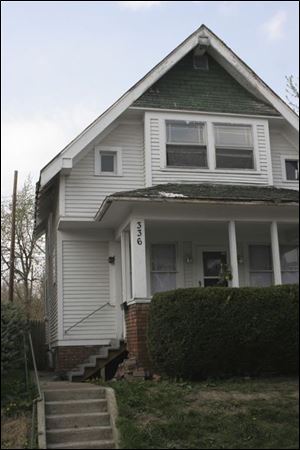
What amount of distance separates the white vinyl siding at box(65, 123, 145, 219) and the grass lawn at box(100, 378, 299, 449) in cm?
480

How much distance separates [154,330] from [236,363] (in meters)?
1.43

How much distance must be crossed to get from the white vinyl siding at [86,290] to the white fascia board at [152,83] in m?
1.90

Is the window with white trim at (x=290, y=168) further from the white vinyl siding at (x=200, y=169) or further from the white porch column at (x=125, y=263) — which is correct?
the white porch column at (x=125, y=263)

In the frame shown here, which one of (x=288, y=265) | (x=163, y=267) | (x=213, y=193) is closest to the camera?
(x=213, y=193)

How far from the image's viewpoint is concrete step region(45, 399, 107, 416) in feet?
27.1

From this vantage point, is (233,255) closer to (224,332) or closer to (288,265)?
(288,265)

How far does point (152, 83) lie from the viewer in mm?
13188

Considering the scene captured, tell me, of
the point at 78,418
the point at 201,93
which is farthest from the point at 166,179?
the point at 78,418

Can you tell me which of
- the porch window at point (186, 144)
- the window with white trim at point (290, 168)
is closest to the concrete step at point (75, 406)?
the porch window at point (186, 144)

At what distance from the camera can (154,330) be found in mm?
9773

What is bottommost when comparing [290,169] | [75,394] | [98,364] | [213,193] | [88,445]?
[88,445]

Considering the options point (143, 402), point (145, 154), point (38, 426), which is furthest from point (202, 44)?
point (38, 426)

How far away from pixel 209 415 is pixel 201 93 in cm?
816

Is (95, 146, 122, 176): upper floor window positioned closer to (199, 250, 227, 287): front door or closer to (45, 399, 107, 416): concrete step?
(199, 250, 227, 287): front door
